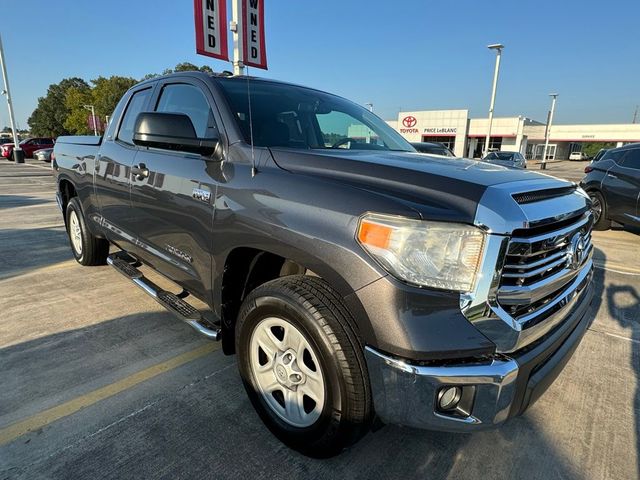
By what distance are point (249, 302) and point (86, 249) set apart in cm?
347

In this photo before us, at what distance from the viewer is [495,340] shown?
1.66m

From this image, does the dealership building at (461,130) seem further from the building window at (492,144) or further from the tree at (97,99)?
the tree at (97,99)

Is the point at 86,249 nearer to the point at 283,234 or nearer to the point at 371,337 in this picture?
the point at 283,234

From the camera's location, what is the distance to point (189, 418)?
2389 millimetres

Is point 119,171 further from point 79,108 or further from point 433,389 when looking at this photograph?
point 79,108

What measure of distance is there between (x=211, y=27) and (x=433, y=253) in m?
7.61

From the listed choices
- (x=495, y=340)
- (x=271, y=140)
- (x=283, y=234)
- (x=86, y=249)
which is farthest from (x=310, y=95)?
(x=86, y=249)

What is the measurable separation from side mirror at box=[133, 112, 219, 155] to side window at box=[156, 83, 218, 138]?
6.3 inches

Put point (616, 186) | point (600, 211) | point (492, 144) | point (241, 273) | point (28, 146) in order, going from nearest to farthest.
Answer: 1. point (241, 273)
2. point (616, 186)
3. point (600, 211)
4. point (28, 146)
5. point (492, 144)

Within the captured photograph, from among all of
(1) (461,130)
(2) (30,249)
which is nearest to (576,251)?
(2) (30,249)

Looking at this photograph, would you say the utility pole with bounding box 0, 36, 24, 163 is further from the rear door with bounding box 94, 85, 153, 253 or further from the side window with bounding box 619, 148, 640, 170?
the side window with bounding box 619, 148, 640, 170

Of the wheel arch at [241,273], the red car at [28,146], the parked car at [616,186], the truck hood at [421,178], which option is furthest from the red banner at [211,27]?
the red car at [28,146]

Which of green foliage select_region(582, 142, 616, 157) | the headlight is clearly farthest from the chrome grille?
green foliage select_region(582, 142, 616, 157)

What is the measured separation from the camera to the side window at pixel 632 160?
755 centimetres
